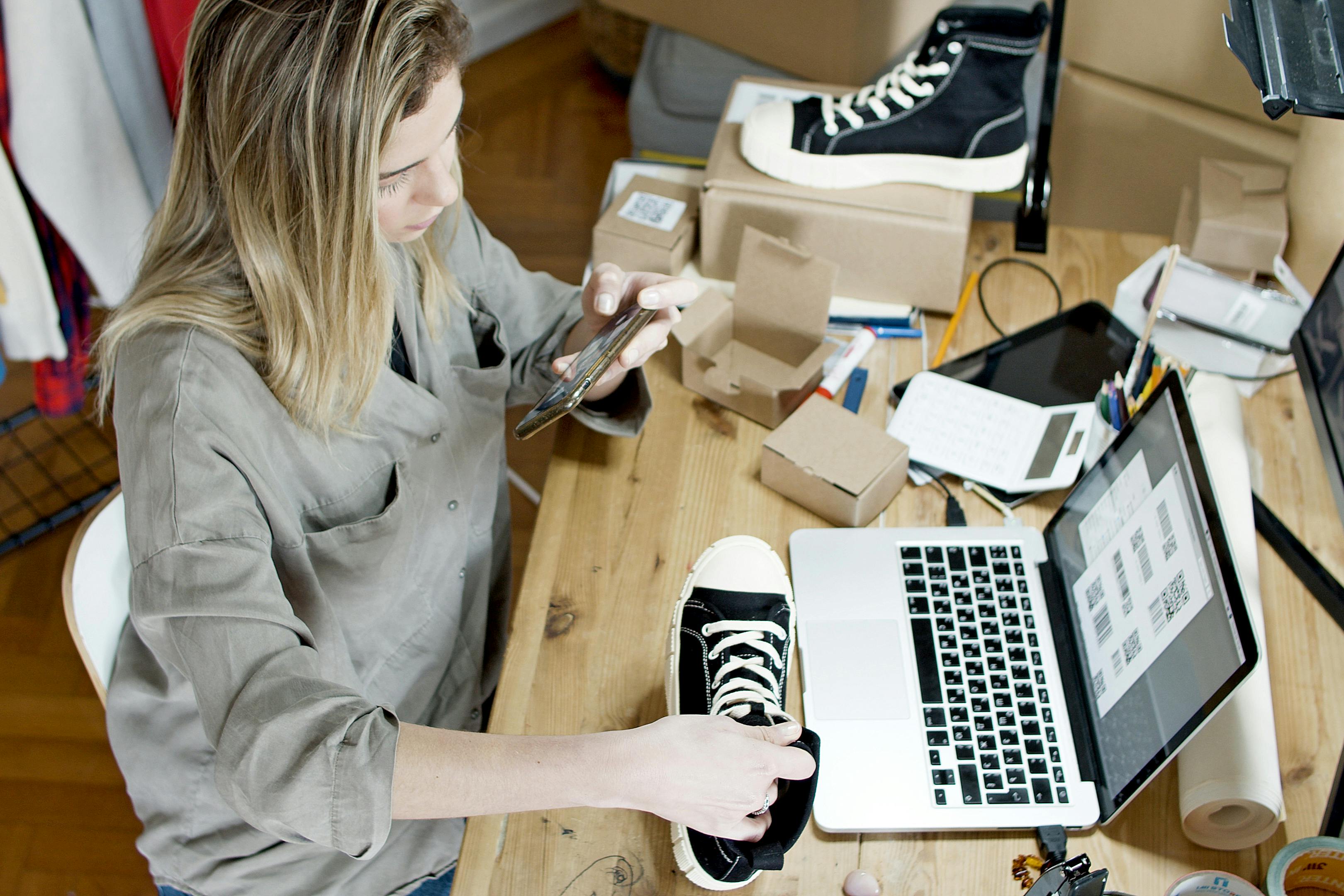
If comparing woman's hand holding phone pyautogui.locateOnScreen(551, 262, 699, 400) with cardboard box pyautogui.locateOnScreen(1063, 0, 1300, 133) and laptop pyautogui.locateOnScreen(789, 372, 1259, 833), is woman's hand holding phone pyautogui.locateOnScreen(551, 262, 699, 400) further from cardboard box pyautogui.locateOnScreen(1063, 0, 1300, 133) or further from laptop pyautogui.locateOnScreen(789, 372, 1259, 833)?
cardboard box pyautogui.locateOnScreen(1063, 0, 1300, 133)

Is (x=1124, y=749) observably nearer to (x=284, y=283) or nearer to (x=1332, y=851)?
(x=1332, y=851)

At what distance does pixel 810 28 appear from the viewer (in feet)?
6.15

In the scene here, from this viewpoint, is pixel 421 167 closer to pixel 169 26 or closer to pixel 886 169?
pixel 886 169

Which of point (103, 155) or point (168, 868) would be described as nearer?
point (168, 868)

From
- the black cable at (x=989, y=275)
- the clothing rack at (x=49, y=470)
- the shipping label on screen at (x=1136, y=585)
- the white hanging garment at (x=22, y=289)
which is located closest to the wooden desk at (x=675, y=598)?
the black cable at (x=989, y=275)

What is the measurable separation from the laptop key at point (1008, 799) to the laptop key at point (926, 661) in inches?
3.4

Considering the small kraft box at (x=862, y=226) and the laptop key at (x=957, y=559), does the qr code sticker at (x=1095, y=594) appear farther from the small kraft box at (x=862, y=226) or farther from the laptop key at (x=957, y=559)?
the small kraft box at (x=862, y=226)

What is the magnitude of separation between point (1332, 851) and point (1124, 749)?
0.14m

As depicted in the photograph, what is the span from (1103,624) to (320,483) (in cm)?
68

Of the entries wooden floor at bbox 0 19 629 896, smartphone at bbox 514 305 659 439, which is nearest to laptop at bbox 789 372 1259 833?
smartphone at bbox 514 305 659 439

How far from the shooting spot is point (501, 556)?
4.03ft

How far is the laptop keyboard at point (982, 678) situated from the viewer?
81 cm

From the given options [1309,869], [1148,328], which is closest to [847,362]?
[1148,328]

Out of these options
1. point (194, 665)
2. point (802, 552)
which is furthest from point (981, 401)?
point (194, 665)
